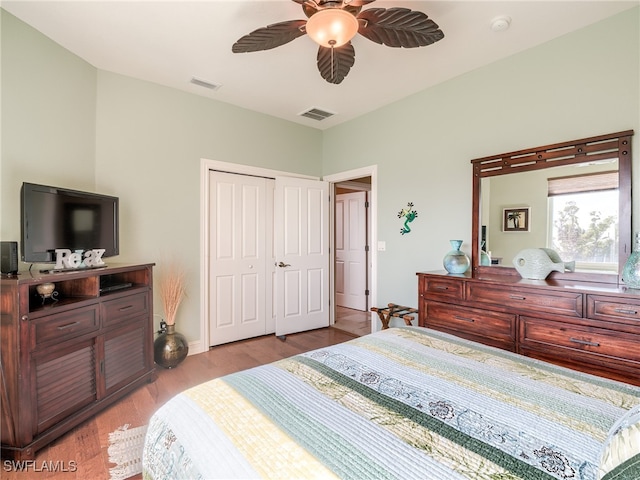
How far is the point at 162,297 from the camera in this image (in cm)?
305

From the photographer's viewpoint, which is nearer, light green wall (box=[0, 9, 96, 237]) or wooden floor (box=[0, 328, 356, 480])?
wooden floor (box=[0, 328, 356, 480])

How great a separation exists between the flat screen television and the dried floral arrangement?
0.54m

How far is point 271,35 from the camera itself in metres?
1.80

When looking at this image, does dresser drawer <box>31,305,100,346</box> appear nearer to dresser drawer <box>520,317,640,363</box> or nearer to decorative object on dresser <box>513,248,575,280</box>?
dresser drawer <box>520,317,640,363</box>

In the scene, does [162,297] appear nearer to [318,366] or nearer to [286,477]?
[318,366]

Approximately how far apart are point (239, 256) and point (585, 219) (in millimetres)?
3180

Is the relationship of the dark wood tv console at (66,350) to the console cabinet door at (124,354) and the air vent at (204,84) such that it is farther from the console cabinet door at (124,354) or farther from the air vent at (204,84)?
the air vent at (204,84)

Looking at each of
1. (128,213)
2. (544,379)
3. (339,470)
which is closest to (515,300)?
(544,379)

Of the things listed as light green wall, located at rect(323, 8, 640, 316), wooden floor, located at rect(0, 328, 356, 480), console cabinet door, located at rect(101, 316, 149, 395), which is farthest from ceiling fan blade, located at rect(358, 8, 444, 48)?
wooden floor, located at rect(0, 328, 356, 480)

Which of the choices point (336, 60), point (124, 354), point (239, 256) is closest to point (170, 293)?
point (124, 354)

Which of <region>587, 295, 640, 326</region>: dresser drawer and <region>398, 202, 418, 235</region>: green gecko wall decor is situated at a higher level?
<region>398, 202, 418, 235</region>: green gecko wall decor

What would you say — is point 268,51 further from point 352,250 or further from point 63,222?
point 352,250

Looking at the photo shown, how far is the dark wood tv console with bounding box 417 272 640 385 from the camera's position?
175 cm

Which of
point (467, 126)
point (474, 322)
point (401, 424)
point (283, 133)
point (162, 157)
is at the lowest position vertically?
point (474, 322)
